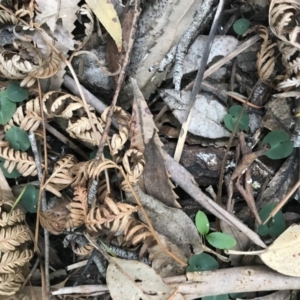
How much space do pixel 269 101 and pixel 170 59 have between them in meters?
0.36

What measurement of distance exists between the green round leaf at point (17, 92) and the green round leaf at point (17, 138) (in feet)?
0.31

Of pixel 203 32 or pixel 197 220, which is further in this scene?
pixel 203 32

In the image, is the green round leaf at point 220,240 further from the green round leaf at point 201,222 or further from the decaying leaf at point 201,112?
the decaying leaf at point 201,112

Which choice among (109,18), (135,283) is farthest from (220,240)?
(109,18)

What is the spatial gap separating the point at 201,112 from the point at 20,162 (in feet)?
2.05

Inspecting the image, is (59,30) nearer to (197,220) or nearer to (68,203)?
(68,203)

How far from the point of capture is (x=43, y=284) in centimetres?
149

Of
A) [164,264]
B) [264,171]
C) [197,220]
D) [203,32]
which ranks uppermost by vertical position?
[203,32]

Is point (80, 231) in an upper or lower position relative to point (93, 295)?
upper

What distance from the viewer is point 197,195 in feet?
4.73

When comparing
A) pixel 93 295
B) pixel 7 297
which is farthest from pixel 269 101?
pixel 7 297

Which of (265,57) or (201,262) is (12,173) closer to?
(201,262)

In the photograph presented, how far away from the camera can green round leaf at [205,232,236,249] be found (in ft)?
4.59

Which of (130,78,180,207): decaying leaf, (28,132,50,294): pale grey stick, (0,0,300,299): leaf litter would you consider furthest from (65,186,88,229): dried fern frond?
(130,78,180,207): decaying leaf
